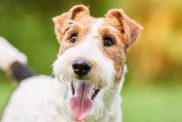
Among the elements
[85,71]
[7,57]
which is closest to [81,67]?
[85,71]

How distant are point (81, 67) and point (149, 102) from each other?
503 cm

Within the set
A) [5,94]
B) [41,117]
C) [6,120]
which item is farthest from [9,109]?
[5,94]

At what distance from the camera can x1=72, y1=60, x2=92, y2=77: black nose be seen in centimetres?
529

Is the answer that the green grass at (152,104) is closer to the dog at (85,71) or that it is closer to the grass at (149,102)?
the grass at (149,102)

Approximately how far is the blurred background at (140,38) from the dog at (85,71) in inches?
260

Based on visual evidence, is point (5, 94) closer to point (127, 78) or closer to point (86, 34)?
point (127, 78)

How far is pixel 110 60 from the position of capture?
557 cm

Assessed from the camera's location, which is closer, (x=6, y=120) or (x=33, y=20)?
(x=6, y=120)

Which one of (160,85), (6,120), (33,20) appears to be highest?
(6,120)

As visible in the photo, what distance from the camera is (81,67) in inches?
209

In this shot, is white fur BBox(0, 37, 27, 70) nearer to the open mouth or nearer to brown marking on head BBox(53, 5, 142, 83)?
brown marking on head BBox(53, 5, 142, 83)

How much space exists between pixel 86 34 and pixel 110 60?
24 cm

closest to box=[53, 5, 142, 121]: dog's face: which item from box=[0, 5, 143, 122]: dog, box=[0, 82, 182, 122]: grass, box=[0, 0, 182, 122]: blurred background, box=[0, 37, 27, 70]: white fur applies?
box=[0, 5, 143, 122]: dog

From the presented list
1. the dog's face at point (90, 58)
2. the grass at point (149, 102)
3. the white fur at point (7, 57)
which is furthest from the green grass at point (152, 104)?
the dog's face at point (90, 58)
